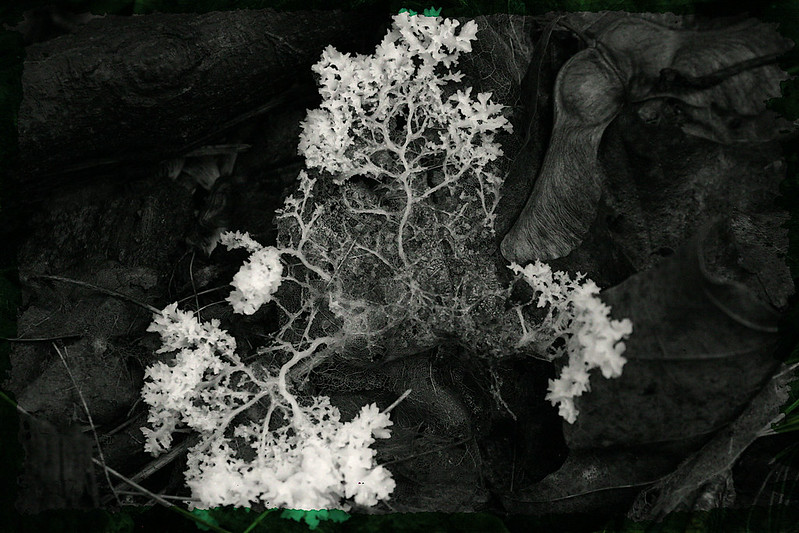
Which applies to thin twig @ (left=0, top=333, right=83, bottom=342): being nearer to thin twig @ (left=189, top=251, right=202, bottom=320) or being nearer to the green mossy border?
the green mossy border

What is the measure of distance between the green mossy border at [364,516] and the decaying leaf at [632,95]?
89 mm

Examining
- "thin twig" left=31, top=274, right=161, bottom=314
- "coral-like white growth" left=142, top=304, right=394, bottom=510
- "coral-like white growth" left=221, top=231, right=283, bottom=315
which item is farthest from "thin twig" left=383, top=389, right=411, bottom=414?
"thin twig" left=31, top=274, right=161, bottom=314

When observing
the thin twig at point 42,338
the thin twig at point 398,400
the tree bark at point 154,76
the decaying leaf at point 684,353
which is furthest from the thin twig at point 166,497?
the decaying leaf at point 684,353

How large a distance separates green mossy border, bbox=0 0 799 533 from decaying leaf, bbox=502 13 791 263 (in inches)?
3.5

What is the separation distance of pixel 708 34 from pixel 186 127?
2.41 meters

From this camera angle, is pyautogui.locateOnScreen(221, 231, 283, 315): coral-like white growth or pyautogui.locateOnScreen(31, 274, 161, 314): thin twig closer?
pyautogui.locateOnScreen(221, 231, 283, 315): coral-like white growth

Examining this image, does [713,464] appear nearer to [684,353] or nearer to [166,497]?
[684,353]

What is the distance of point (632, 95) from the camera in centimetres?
245

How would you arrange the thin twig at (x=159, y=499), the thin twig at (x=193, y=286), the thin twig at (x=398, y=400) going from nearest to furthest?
the thin twig at (x=159, y=499) → the thin twig at (x=398, y=400) → the thin twig at (x=193, y=286)

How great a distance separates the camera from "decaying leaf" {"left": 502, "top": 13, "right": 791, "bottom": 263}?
2311 mm

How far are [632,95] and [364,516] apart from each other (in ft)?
6.93

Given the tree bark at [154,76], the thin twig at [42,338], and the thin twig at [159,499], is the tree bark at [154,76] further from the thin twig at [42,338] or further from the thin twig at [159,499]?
the thin twig at [159,499]

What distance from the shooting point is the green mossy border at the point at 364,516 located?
241cm

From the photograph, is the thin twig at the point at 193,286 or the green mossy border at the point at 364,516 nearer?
the green mossy border at the point at 364,516
